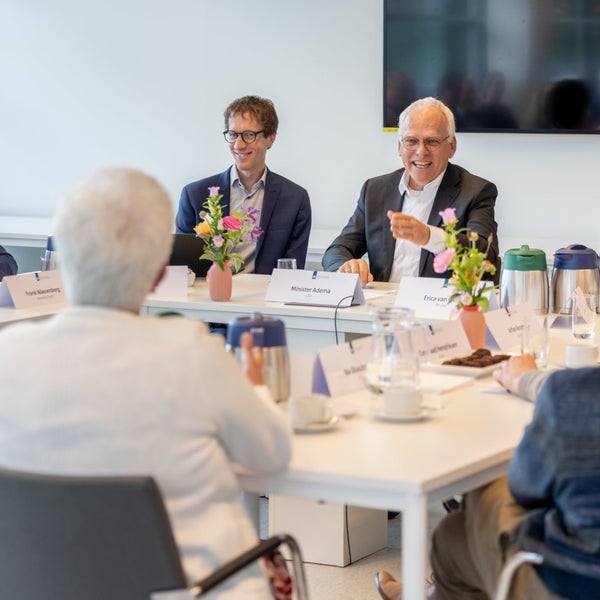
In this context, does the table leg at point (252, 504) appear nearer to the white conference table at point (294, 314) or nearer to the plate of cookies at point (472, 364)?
the plate of cookies at point (472, 364)

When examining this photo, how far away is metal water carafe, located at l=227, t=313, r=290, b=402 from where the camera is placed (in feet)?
7.65

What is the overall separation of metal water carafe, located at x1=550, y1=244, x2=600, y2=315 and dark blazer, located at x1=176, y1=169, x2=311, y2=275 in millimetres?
1570

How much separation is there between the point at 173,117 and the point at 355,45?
1.27 metres

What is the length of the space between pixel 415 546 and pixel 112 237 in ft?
2.49

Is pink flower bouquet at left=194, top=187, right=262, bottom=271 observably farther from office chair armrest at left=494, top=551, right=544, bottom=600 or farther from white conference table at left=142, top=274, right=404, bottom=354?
office chair armrest at left=494, top=551, right=544, bottom=600

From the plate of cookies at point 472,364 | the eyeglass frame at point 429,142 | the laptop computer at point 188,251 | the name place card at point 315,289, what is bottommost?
the plate of cookies at point 472,364

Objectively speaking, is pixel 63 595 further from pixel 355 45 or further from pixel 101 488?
pixel 355 45

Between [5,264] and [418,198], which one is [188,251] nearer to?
[5,264]

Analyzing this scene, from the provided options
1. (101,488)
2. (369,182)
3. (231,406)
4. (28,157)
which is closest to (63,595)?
(101,488)

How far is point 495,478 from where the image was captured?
6.78ft

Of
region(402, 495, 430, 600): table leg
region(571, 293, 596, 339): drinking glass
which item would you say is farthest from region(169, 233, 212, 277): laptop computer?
region(402, 495, 430, 600): table leg

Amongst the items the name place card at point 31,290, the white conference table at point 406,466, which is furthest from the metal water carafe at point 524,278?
the name place card at point 31,290

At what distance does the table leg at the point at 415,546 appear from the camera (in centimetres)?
186

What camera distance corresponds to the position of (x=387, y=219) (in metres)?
4.69
